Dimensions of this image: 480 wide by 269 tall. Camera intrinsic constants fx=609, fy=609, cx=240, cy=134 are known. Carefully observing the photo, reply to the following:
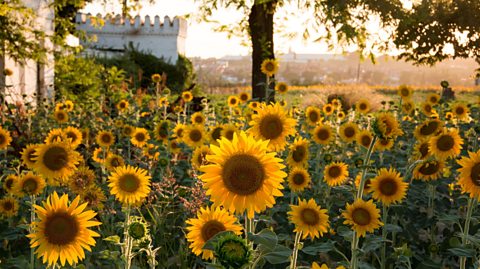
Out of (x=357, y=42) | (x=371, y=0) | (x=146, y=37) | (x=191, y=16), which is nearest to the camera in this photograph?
(x=371, y=0)

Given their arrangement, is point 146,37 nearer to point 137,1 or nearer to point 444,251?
point 137,1

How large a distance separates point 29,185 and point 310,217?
5.18 feet

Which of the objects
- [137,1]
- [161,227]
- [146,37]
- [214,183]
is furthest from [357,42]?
[146,37]

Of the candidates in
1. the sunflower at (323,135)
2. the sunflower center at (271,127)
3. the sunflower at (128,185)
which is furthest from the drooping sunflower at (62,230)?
the sunflower at (323,135)

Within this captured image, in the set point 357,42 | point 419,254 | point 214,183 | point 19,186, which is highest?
point 357,42

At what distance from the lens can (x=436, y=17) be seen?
36.6 feet

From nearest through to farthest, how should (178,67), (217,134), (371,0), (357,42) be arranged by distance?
(217,134)
(371,0)
(357,42)
(178,67)

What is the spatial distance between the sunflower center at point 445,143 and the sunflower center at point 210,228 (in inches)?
92.8

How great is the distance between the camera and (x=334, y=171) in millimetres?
4352

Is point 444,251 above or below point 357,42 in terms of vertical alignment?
below

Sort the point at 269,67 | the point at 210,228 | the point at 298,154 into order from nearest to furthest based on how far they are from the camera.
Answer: the point at 210,228 → the point at 298,154 → the point at 269,67

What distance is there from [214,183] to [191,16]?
1225 centimetres

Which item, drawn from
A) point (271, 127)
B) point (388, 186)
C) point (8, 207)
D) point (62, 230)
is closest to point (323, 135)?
point (388, 186)

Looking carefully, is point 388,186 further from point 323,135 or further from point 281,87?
point 281,87
